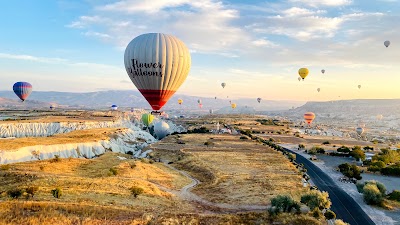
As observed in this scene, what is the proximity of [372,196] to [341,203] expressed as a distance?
3.74 metres

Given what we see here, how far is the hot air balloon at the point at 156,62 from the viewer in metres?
44.3

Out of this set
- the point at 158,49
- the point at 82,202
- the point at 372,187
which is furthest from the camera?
the point at 158,49

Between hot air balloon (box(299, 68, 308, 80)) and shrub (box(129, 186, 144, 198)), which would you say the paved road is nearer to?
shrub (box(129, 186, 144, 198))

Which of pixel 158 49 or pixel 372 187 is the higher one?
pixel 158 49

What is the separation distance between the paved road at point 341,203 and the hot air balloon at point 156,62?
26.2 meters

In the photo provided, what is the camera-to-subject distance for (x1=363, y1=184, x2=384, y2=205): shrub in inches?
1443

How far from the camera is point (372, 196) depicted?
36.7 m

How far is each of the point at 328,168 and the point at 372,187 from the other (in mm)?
21875

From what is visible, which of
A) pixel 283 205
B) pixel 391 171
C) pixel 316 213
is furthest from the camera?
pixel 391 171

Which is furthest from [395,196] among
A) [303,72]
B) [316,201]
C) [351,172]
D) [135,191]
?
[303,72]

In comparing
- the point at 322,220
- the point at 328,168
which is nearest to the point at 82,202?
the point at 322,220

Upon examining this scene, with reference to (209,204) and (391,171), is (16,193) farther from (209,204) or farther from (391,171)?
(391,171)

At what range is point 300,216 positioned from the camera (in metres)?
Result: 29.1

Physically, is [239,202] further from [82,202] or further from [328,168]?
[328,168]
